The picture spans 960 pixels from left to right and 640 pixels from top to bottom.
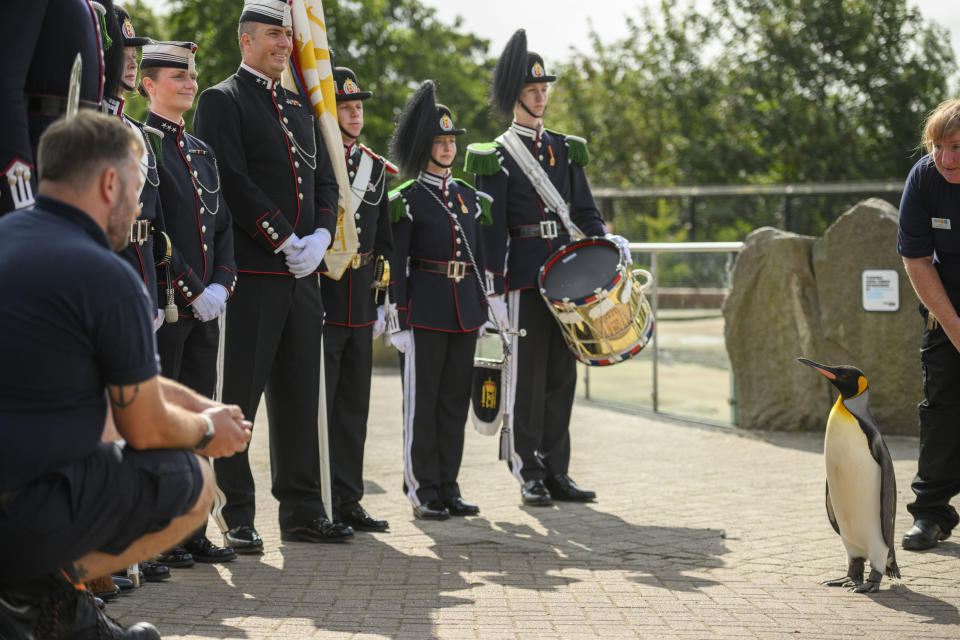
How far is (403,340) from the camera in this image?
21.1ft

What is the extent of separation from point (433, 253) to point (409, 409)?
0.87m

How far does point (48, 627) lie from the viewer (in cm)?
311

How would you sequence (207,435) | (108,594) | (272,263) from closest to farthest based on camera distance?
(207,435) < (108,594) < (272,263)

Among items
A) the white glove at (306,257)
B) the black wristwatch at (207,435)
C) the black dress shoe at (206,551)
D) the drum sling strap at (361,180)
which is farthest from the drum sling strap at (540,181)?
the black wristwatch at (207,435)

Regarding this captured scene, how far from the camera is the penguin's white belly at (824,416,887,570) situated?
4.66 m

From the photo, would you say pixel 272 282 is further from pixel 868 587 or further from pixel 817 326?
pixel 817 326

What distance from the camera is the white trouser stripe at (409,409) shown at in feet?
21.0

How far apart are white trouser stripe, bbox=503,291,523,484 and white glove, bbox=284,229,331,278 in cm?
179

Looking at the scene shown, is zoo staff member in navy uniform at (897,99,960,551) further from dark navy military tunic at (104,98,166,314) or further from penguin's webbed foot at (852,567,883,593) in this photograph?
dark navy military tunic at (104,98,166,314)

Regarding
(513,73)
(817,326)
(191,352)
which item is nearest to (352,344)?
(191,352)

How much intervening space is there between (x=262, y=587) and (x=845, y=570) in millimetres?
2434

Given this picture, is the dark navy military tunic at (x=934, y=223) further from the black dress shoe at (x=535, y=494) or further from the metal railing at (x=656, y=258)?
the metal railing at (x=656, y=258)

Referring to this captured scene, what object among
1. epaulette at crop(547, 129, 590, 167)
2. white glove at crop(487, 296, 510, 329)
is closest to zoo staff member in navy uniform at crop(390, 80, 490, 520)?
white glove at crop(487, 296, 510, 329)

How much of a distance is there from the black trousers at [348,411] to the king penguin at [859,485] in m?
2.41
